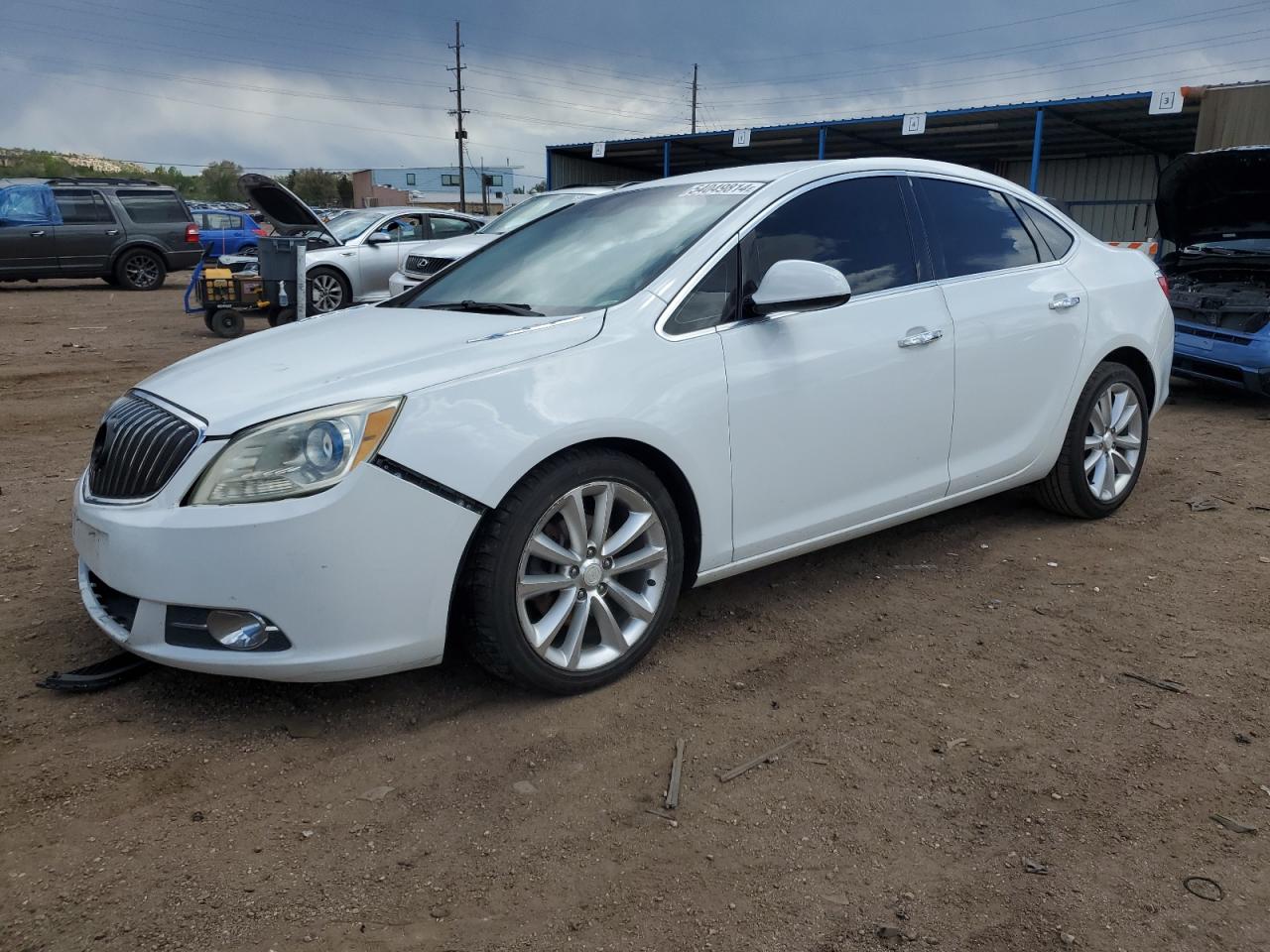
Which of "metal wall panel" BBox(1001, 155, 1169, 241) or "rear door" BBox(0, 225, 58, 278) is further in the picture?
"metal wall panel" BBox(1001, 155, 1169, 241)

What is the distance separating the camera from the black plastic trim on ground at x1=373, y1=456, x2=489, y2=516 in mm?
2648

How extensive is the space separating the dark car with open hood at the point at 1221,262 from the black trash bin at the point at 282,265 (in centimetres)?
752

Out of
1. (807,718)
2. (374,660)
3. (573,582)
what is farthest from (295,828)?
(807,718)

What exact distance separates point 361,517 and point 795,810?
133 centimetres

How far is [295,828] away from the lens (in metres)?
2.47

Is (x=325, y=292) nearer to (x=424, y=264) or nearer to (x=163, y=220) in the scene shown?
(x=424, y=264)

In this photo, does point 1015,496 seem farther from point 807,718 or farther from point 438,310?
point 438,310

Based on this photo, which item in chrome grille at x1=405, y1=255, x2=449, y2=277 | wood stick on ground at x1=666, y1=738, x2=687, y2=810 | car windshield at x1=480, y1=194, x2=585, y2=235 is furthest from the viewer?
car windshield at x1=480, y1=194, x2=585, y2=235

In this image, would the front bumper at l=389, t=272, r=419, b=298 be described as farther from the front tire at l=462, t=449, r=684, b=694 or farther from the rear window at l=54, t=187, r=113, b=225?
the rear window at l=54, t=187, r=113, b=225

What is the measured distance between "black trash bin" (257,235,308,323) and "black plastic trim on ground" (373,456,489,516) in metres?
7.29

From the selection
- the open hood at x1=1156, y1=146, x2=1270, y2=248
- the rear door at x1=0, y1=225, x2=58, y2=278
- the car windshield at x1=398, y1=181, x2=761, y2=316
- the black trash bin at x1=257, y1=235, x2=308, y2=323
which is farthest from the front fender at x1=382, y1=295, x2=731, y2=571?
the rear door at x1=0, y1=225, x2=58, y2=278

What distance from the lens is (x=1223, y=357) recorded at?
7883mm

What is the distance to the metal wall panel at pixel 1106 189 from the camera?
80.1 ft

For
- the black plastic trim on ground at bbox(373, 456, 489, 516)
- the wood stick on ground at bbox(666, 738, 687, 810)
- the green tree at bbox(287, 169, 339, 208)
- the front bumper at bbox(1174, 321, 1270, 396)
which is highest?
the green tree at bbox(287, 169, 339, 208)
